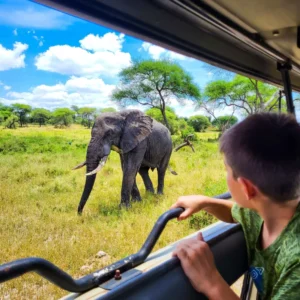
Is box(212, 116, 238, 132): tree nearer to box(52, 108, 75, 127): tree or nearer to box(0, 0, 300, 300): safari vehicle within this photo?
box(0, 0, 300, 300): safari vehicle

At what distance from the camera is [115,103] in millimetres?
A: 1524

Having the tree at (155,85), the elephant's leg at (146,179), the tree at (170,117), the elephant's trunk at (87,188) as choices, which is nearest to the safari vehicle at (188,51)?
the tree at (155,85)

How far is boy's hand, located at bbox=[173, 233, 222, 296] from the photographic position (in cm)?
78

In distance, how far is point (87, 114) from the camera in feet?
4.52

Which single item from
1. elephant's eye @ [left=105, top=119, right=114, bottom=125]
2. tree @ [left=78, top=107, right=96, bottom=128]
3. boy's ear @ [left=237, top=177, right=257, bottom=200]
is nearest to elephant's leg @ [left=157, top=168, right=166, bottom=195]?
elephant's eye @ [left=105, top=119, right=114, bottom=125]

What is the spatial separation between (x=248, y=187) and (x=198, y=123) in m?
1.14

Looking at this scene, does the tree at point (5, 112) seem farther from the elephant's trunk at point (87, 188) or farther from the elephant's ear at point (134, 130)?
the elephant's ear at point (134, 130)

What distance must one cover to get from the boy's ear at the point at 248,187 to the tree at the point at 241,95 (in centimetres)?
124

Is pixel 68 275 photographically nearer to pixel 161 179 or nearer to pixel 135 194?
pixel 135 194

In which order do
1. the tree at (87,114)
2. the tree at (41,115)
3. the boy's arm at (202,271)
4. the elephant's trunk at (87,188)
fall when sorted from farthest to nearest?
the elephant's trunk at (87,188) < the tree at (87,114) < the tree at (41,115) < the boy's arm at (202,271)

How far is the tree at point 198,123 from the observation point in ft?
5.98

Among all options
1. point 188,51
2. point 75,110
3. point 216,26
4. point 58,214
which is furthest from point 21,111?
point 216,26

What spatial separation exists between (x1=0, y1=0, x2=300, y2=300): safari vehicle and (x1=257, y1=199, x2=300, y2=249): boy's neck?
0.21 m

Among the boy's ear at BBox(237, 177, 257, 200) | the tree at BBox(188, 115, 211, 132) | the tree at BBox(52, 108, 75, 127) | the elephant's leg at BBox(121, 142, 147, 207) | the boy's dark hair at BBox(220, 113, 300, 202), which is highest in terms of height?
the tree at BBox(52, 108, 75, 127)
